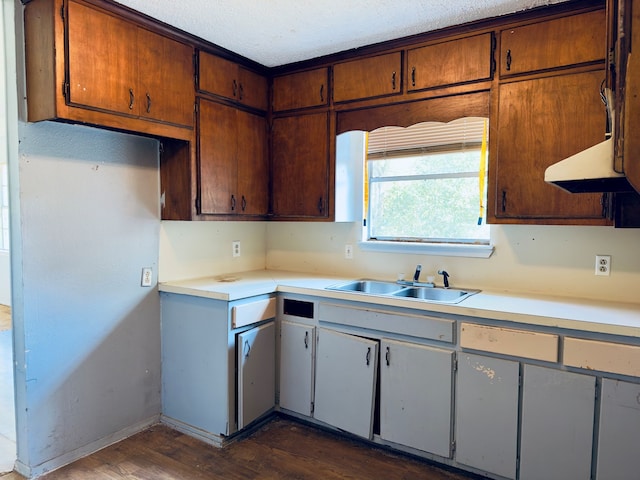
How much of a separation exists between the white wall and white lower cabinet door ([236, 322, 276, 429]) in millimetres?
830

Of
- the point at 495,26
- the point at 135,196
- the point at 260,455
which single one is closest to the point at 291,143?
the point at 135,196

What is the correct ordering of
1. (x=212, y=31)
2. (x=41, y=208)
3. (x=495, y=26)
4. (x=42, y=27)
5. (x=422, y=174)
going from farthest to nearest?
1. (x=422, y=174)
2. (x=212, y=31)
3. (x=495, y=26)
4. (x=41, y=208)
5. (x=42, y=27)

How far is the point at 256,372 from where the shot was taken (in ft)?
8.80

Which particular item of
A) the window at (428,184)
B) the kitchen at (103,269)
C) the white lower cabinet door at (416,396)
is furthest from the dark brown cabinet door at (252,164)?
the white lower cabinet door at (416,396)

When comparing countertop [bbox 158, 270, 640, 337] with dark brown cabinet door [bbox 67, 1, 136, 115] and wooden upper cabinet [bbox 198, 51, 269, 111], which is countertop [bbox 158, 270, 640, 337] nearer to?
dark brown cabinet door [bbox 67, 1, 136, 115]

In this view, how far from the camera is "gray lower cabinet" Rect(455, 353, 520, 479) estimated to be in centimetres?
209

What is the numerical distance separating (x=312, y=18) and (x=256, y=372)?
207 cm

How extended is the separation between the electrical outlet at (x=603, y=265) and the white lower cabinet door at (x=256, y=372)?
192 centimetres

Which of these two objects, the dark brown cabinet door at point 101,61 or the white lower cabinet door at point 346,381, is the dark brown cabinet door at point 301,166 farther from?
the dark brown cabinet door at point 101,61

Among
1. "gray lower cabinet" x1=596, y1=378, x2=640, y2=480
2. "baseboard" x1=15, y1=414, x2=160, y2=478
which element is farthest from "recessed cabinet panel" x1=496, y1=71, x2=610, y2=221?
"baseboard" x1=15, y1=414, x2=160, y2=478

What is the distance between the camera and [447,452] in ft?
7.45

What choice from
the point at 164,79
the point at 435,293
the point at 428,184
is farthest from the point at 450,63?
the point at 164,79

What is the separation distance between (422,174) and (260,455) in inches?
79.9

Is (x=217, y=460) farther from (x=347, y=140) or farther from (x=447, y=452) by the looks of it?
(x=347, y=140)
